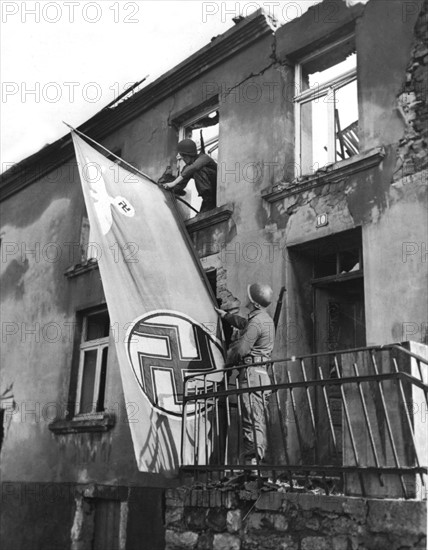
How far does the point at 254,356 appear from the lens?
22.8 ft

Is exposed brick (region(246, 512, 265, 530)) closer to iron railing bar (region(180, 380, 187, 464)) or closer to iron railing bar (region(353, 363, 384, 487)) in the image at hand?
iron railing bar (region(353, 363, 384, 487))

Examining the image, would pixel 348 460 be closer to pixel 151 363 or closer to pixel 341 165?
pixel 151 363

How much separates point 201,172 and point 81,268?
311cm

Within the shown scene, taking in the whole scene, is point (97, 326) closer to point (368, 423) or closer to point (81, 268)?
point (81, 268)

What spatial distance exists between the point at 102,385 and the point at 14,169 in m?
5.66

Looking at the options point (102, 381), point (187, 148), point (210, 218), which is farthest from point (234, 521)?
point (187, 148)

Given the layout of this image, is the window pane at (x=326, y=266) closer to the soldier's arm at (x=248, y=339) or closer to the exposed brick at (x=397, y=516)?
the soldier's arm at (x=248, y=339)

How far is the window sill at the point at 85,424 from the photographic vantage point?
9.63 meters

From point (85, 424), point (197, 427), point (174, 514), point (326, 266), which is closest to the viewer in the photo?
point (174, 514)

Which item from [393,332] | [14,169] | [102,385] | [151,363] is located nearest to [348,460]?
[393,332]

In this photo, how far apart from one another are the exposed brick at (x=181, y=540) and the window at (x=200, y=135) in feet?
18.2

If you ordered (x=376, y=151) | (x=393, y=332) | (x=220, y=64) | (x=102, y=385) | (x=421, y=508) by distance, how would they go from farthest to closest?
(x=102, y=385)
(x=220, y=64)
(x=376, y=151)
(x=393, y=332)
(x=421, y=508)

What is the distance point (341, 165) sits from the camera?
7555 mm

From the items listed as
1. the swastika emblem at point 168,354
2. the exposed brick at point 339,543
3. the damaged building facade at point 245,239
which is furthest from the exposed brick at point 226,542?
the swastika emblem at point 168,354
